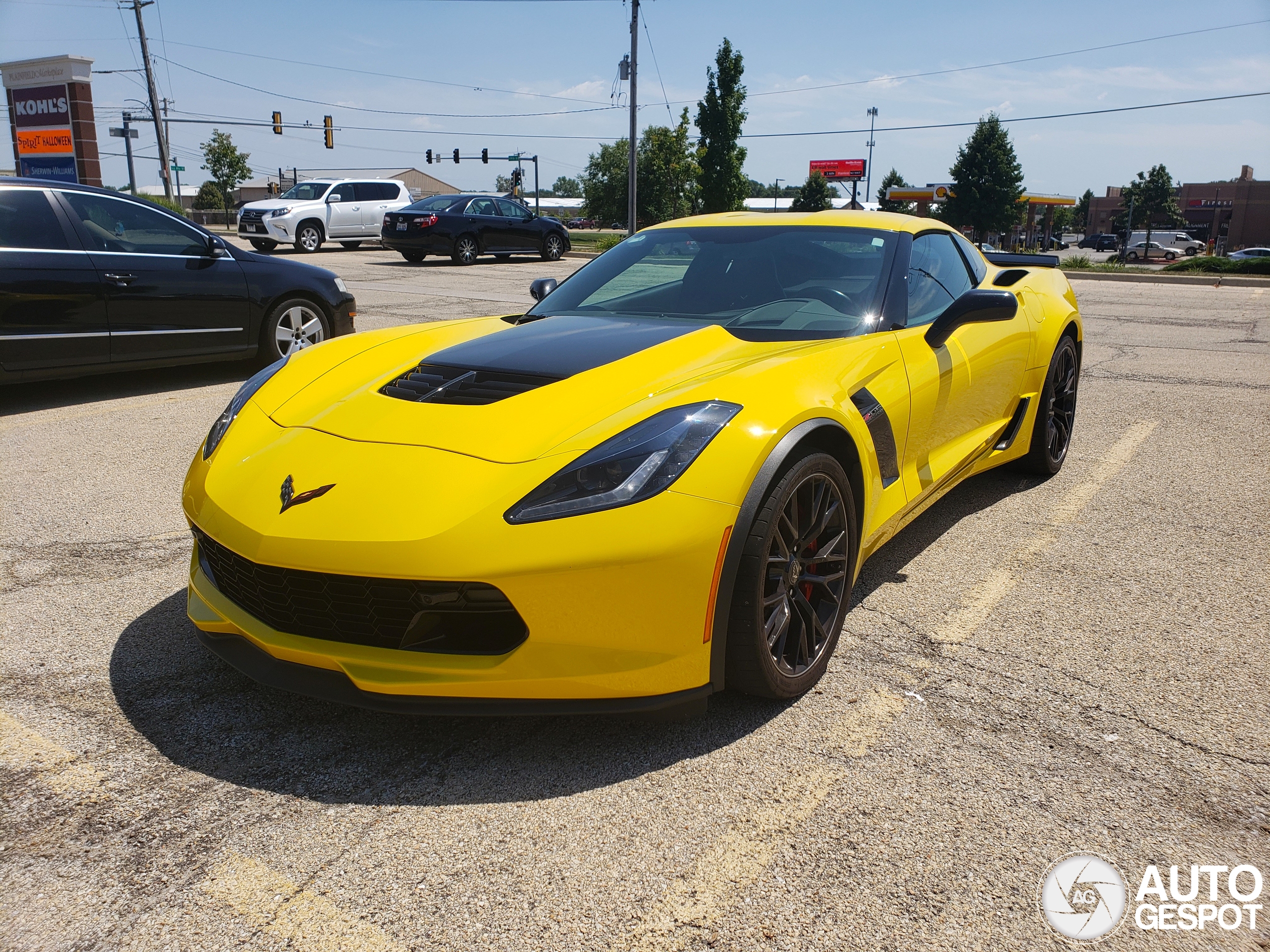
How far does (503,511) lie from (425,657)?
0.39 meters

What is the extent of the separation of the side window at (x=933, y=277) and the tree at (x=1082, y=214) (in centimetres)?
13163

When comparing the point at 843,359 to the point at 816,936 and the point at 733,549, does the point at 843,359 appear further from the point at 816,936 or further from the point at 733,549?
the point at 816,936

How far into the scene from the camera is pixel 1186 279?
21625 mm

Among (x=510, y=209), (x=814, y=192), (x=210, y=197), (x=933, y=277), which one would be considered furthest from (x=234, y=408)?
(x=210, y=197)

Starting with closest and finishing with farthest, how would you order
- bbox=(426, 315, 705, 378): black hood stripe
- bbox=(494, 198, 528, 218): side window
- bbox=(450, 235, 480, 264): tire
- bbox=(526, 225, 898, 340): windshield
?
bbox=(426, 315, 705, 378): black hood stripe → bbox=(526, 225, 898, 340): windshield → bbox=(450, 235, 480, 264): tire → bbox=(494, 198, 528, 218): side window

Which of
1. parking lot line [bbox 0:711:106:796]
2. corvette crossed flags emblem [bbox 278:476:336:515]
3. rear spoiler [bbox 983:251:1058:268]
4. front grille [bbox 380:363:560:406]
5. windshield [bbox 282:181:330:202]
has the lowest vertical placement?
parking lot line [bbox 0:711:106:796]

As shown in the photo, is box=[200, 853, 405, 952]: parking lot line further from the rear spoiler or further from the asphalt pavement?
the rear spoiler

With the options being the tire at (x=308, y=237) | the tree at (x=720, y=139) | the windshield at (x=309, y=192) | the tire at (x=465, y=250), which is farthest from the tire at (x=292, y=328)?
the tree at (x=720, y=139)

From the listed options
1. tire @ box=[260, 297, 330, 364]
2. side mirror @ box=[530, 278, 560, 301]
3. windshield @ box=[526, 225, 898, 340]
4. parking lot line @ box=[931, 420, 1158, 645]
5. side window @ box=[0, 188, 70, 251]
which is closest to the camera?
parking lot line @ box=[931, 420, 1158, 645]

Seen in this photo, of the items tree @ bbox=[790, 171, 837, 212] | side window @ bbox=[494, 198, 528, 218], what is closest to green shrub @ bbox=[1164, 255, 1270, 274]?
side window @ bbox=[494, 198, 528, 218]

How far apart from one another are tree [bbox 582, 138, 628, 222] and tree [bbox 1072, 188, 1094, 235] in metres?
63.3

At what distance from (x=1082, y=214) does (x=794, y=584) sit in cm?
15055

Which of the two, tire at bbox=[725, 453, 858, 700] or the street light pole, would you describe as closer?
tire at bbox=[725, 453, 858, 700]

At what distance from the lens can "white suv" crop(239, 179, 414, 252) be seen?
22391 mm
